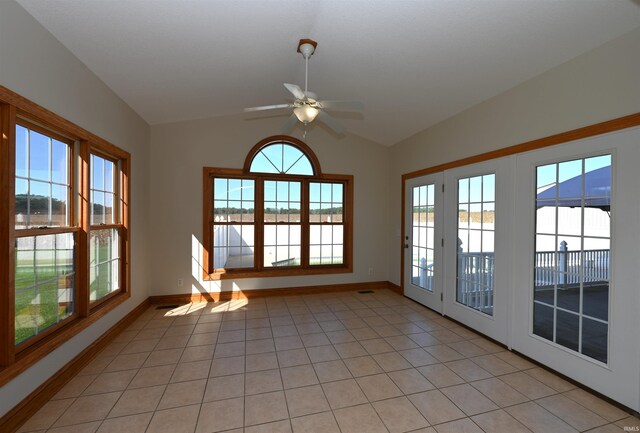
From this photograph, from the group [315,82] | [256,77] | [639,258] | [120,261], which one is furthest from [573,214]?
[120,261]

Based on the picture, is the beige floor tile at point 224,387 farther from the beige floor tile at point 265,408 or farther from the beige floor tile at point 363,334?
the beige floor tile at point 363,334

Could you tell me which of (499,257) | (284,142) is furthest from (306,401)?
(284,142)

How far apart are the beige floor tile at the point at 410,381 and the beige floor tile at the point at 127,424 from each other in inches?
75.9

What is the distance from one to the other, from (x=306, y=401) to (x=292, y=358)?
2.23 ft

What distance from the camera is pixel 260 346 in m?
3.11

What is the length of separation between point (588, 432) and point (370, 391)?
1.44 meters

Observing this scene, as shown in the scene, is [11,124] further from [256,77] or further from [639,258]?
[639,258]

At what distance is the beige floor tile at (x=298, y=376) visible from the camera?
7.97 ft

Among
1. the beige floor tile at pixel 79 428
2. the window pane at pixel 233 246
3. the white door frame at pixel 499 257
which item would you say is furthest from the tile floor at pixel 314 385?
the window pane at pixel 233 246

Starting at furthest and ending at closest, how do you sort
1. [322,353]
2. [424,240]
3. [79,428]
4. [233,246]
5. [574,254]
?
[233,246] → [424,240] → [322,353] → [574,254] → [79,428]

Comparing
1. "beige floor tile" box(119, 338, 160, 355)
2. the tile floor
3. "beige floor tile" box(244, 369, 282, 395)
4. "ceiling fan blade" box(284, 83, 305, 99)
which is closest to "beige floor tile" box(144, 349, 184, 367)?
the tile floor

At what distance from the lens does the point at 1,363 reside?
1.85 m

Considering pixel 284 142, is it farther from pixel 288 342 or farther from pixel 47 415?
pixel 47 415

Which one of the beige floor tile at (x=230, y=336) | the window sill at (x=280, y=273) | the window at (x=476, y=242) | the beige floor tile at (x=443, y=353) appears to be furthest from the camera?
the window sill at (x=280, y=273)
